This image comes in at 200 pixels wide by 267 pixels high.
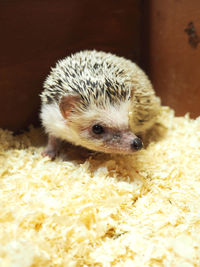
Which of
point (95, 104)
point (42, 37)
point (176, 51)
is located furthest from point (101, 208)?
point (176, 51)

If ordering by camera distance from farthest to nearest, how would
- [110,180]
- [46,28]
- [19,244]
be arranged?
[46,28] → [110,180] → [19,244]

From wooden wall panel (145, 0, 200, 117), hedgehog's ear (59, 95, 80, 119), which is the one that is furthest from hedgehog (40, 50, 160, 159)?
wooden wall panel (145, 0, 200, 117)

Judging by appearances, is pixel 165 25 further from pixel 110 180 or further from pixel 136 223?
pixel 136 223

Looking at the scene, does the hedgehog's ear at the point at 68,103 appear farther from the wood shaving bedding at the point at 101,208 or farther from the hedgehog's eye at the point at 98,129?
the wood shaving bedding at the point at 101,208

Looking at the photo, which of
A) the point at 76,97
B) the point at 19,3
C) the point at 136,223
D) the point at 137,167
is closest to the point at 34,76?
the point at 19,3

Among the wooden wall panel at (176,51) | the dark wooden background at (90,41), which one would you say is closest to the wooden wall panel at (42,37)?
the dark wooden background at (90,41)
